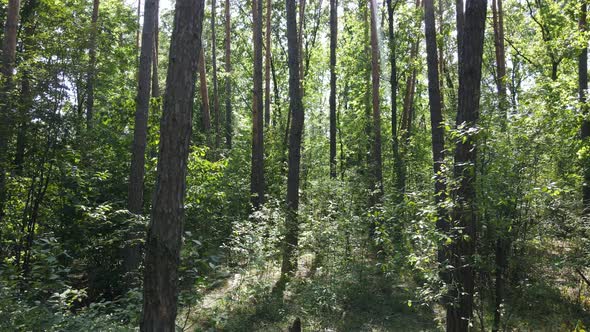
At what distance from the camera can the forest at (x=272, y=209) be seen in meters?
5.27

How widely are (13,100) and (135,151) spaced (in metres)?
2.41

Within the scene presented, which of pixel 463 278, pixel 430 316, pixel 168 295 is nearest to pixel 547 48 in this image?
pixel 430 316

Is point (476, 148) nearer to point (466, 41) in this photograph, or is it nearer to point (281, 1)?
point (466, 41)

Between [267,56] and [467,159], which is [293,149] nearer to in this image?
[467,159]

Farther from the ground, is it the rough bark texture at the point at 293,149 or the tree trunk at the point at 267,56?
the tree trunk at the point at 267,56

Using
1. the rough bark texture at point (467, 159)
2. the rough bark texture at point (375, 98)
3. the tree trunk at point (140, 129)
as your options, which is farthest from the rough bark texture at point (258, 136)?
the rough bark texture at point (467, 159)

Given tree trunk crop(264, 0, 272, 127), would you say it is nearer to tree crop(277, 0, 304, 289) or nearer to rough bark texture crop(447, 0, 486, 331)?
tree crop(277, 0, 304, 289)

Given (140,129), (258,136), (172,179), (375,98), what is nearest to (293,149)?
(140,129)

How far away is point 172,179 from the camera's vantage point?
15.7 feet

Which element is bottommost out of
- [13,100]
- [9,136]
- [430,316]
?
[430,316]

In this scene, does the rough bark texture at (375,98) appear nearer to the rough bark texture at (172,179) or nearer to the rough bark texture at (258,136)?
the rough bark texture at (258,136)

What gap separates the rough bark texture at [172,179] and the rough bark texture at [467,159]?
3389mm

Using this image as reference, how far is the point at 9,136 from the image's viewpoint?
835 cm

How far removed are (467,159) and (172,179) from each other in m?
4.19
